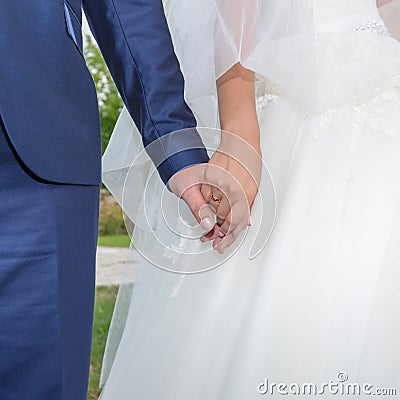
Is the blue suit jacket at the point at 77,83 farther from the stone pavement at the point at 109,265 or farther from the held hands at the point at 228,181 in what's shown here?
the stone pavement at the point at 109,265

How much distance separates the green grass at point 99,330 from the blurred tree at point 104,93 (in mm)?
2279

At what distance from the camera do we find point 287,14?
156 cm

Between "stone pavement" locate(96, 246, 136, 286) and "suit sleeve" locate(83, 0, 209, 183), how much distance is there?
3615 mm

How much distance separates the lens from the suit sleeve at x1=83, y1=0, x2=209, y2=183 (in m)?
1.41

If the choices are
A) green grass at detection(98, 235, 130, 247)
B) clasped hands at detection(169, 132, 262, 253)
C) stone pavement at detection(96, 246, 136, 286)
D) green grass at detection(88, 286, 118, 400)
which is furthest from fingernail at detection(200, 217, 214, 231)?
green grass at detection(98, 235, 130, 247)

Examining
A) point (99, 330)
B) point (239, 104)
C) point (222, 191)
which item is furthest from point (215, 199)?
point (99, 330)

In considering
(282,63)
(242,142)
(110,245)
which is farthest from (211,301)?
(110,245)

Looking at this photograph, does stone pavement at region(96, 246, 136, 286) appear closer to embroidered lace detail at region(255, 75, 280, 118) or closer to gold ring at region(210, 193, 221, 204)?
embroidered lace detail at region(255, 75, 280, 118)

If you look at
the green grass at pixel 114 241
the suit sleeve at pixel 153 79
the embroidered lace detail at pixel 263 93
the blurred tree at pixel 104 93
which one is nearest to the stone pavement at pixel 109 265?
the green grass at pixel 114 241

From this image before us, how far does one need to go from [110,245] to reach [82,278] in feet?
16.6

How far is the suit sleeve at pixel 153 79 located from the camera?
4.63 feet

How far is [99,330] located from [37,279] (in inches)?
107

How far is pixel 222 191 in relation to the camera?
1.39 m

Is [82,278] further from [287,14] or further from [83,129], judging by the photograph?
[287,14]
